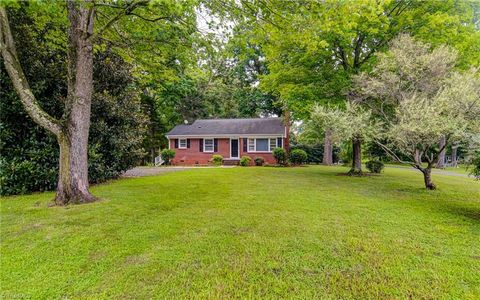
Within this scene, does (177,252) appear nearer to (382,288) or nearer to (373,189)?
(382,288)

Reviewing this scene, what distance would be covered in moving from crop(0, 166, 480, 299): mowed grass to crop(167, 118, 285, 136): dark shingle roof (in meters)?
14.6

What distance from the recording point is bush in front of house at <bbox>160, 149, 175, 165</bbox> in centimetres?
2106

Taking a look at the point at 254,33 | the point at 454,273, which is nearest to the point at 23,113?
the point at 254,33

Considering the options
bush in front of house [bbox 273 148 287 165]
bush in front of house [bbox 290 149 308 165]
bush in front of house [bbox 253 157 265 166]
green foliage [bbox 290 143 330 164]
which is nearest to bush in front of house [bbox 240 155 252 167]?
bush in front of house [bbox 253 157 265 166]

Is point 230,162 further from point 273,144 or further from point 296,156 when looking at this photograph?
point 296,156

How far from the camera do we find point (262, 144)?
2073cm

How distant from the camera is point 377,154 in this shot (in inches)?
560

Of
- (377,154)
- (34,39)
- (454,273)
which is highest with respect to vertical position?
(34,39)

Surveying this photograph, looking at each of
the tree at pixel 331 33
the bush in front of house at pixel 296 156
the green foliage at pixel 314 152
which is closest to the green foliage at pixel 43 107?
the tree at pixel 331 33

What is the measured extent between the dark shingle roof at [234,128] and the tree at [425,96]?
11461 mm

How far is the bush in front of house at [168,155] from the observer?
829 inches

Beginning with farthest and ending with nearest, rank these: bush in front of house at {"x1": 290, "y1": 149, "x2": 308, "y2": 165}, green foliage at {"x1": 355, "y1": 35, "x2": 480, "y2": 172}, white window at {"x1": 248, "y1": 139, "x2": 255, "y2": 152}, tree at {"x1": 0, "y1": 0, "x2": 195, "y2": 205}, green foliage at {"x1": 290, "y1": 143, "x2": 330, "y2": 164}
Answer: green foliage at {"x1": 290, "y1": 143, "x2": 330, "y2": 164} < white window at {"x1": 248, "y1": 139, "x2": 255, "y2": 152} < bush in front of house at {"x1": 290, "y1": 149, "x2": 308, "y2": 165} < green foliage at {"x1": 355, "y1": 35, "x2": 480, "y2": 172} < tree at {"x1": 0, "y1": 0, "x2": 195, "y2": 205}

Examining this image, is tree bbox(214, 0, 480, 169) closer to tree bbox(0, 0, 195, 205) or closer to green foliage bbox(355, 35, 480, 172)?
green foliage bbox(355, 35, 480, 172)

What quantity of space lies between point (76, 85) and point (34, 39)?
328cm
